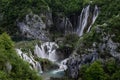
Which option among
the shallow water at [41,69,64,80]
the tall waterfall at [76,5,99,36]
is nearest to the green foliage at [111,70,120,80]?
the shallow water at [41,69,64,80]

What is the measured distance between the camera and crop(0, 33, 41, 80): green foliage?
39.0 meters

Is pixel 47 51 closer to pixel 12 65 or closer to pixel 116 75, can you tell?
pixel 116 75

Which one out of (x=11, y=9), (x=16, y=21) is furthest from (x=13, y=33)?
(x=11, y=9)

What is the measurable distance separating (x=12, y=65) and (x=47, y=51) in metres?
29.9

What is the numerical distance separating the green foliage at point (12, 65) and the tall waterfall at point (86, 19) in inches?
1395

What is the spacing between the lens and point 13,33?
82562 millimetres

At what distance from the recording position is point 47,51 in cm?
7025

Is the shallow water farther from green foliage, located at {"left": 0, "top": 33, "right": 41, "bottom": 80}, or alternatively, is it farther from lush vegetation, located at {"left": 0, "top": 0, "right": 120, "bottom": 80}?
green foliage, located at {"left": 0, "top": 33, "right": 41, "bottom": 80}

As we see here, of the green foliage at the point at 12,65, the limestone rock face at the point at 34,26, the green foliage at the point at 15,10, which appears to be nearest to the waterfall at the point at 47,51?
the limestone rock face at the point at 34,26

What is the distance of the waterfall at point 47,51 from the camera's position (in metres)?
68.4

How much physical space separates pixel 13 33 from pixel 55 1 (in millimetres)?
16969

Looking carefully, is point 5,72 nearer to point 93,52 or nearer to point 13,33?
point 93,52

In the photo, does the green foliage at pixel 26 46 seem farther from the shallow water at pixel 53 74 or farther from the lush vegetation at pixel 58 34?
the shallow water at pixel 53 74

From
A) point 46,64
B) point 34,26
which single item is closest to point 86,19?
point 34,26
